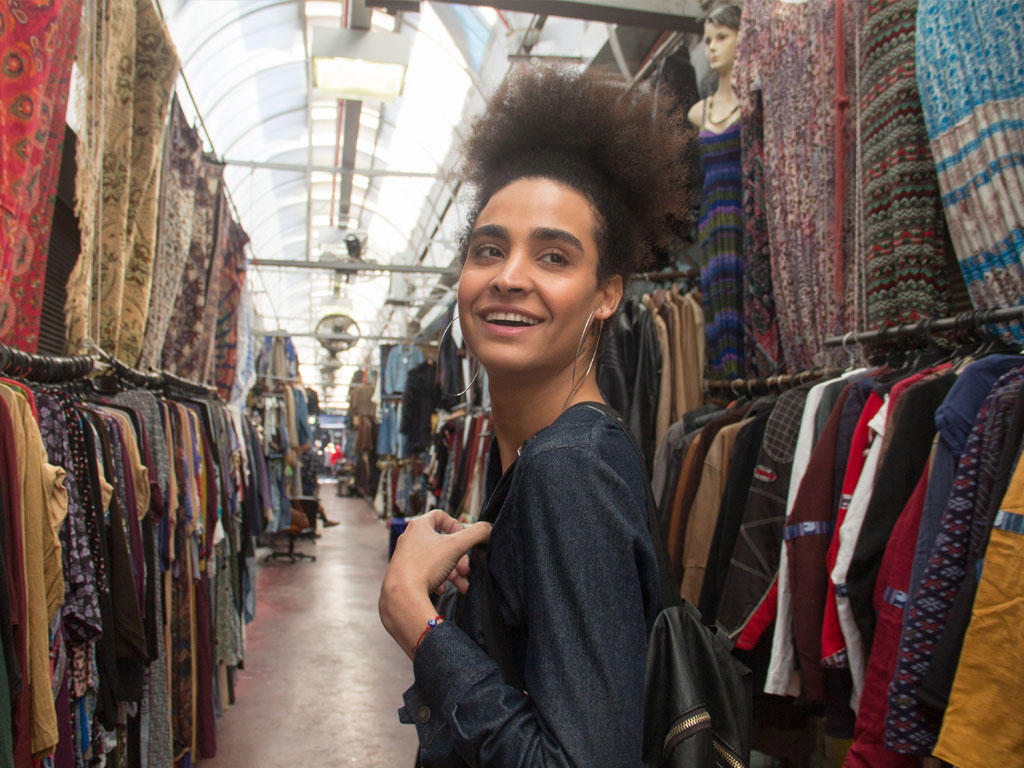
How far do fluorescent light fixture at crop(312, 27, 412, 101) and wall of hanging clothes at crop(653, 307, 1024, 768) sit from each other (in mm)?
4174

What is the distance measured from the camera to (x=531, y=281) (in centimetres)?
111

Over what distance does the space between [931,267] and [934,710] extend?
1.15 meters

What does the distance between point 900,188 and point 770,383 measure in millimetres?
829

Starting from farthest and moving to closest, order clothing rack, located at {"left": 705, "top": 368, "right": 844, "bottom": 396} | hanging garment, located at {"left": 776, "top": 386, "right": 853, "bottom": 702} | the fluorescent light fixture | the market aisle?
the fluorescent light fixture → the market aisle → clothing rack, located at {"left": 705, "top": 368, "right": 844, "bottom": 396} → hanging garment, located at {"left": 776, "top": 386, "right": 853, "bottom": 702}

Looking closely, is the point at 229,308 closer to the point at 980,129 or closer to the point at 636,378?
the point at 636,378

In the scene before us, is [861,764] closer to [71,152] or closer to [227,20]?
[71,152]

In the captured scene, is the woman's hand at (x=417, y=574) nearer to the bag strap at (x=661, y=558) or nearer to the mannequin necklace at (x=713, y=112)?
the bag strap at (x=661, y=558)

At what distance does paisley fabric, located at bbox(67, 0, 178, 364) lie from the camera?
215 centimetres

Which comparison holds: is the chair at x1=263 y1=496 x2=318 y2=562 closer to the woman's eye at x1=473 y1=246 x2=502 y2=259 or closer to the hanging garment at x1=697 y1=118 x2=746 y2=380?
the hanging garment at x1=697 y1=118 x2=746 y2=380

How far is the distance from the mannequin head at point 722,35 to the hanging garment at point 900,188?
94cm

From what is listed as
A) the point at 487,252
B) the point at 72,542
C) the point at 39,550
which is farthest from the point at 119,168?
the point at 487,252

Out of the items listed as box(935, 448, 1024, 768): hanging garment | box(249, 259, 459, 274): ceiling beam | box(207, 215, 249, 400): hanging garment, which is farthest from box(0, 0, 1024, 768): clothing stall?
box(249, 259, 459, 274): ceiling beam

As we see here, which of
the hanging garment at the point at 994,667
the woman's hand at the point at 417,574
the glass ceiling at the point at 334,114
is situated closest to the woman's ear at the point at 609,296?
the woman's hand at the point at 417,574

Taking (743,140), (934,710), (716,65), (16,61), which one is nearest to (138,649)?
(16,61)
